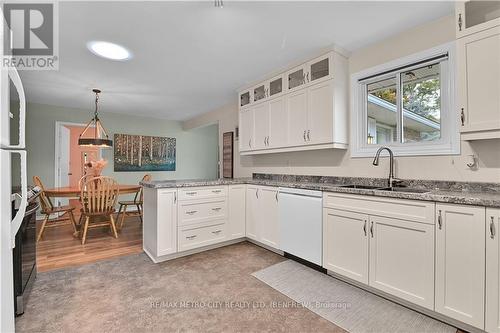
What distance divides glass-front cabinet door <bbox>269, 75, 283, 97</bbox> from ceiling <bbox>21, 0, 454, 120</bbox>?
0.48 ft

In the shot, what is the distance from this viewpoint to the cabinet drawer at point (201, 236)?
110 inches

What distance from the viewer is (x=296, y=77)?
2.91m

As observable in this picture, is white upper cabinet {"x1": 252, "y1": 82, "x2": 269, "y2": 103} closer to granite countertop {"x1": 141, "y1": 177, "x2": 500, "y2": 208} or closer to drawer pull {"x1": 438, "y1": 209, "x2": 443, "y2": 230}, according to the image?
granite countertop {"x1": 141, "y1": 177, "x2": 500, "y2": 208}

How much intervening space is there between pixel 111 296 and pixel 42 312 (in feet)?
1.45

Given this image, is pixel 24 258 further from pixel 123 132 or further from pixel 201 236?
pixel 123 132

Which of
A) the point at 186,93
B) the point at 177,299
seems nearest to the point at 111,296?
the point at 177,299

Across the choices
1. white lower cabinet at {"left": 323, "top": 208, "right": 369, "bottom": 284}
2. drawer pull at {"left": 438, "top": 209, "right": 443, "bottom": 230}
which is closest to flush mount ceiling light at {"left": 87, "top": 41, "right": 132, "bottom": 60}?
white lower cabinet at {"left": 323, "top": 208, "right": 369, "bottom": 284}

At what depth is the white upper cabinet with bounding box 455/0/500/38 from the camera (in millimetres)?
1708

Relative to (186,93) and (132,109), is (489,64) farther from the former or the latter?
(132,109)

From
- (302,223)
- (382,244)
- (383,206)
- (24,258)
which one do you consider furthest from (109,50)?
(382,244)

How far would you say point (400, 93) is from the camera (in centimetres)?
241

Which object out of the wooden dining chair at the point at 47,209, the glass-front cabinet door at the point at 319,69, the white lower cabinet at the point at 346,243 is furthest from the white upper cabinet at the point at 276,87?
the wooden dining chair at the point at 47,209

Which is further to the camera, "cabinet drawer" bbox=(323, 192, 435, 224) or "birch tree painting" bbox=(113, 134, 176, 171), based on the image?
"birch tree painting" bbox=(113, 134, 176, 171)

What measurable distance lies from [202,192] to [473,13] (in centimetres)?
293
